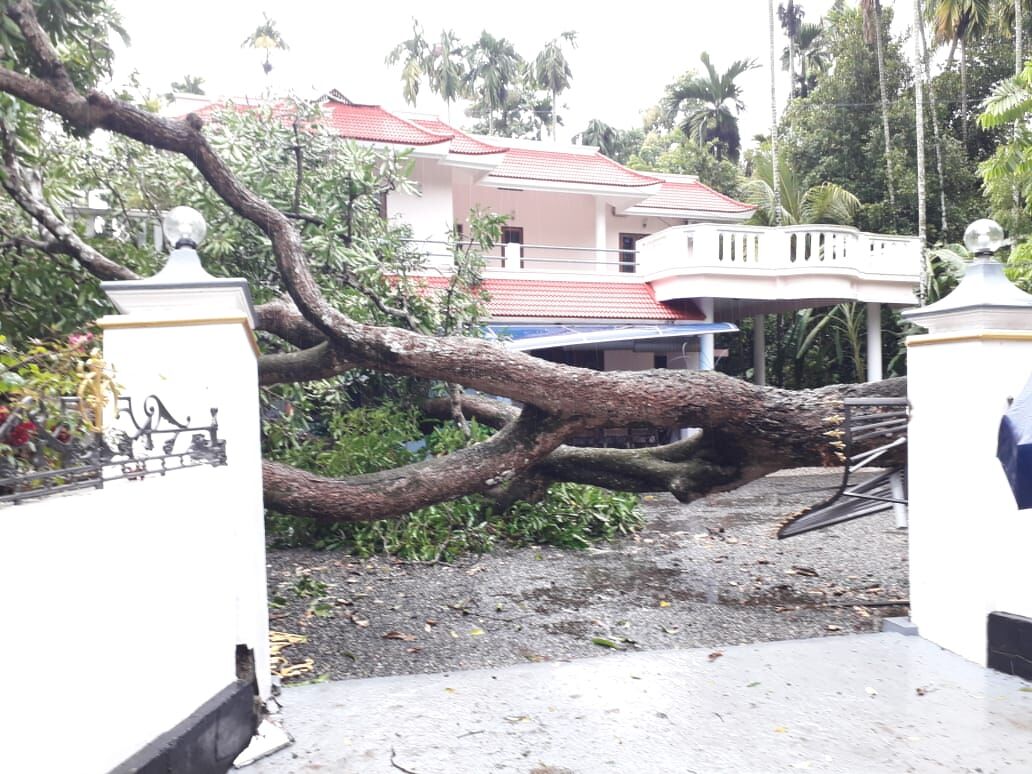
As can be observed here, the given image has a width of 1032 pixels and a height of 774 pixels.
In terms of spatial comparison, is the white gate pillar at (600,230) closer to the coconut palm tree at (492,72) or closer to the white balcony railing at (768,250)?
the white balcony railing at (768,250)

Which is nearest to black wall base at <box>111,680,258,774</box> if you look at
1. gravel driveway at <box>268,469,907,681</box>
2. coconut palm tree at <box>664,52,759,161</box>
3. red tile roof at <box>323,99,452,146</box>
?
gravel driveway at <box>268,469,907,681</box>

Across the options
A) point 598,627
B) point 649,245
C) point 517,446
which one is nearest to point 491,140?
point 649,245

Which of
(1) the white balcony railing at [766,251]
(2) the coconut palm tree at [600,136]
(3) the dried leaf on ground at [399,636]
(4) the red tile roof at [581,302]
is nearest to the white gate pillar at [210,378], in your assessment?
(3) the dried leaf on ground at [399,636]

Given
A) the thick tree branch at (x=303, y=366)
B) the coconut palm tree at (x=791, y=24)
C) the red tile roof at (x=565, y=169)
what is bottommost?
the thick tree branch at (x=303, y=366)

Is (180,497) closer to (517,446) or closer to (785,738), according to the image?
(785,738)

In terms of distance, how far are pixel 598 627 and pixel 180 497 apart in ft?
10.1

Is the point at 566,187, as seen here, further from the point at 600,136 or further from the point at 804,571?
the point at 600,136

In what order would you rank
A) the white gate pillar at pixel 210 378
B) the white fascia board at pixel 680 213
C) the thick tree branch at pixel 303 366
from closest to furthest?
the white gate pillar at pixel 210 378 → the thick tree branch at pixel 303 366 → the white fascia board at pixel 680 213

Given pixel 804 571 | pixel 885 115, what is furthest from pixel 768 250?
pixel 804 571

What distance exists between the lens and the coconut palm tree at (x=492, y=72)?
36.5m

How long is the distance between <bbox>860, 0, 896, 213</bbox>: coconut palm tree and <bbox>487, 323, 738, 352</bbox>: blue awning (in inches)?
327

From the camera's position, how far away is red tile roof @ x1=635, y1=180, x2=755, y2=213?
61.8 ft

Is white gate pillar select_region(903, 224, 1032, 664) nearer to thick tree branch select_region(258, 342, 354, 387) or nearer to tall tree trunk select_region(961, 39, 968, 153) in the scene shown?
thick tree branch select_region(258, 342, 354, 387)

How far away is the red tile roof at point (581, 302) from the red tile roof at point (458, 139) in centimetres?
297
